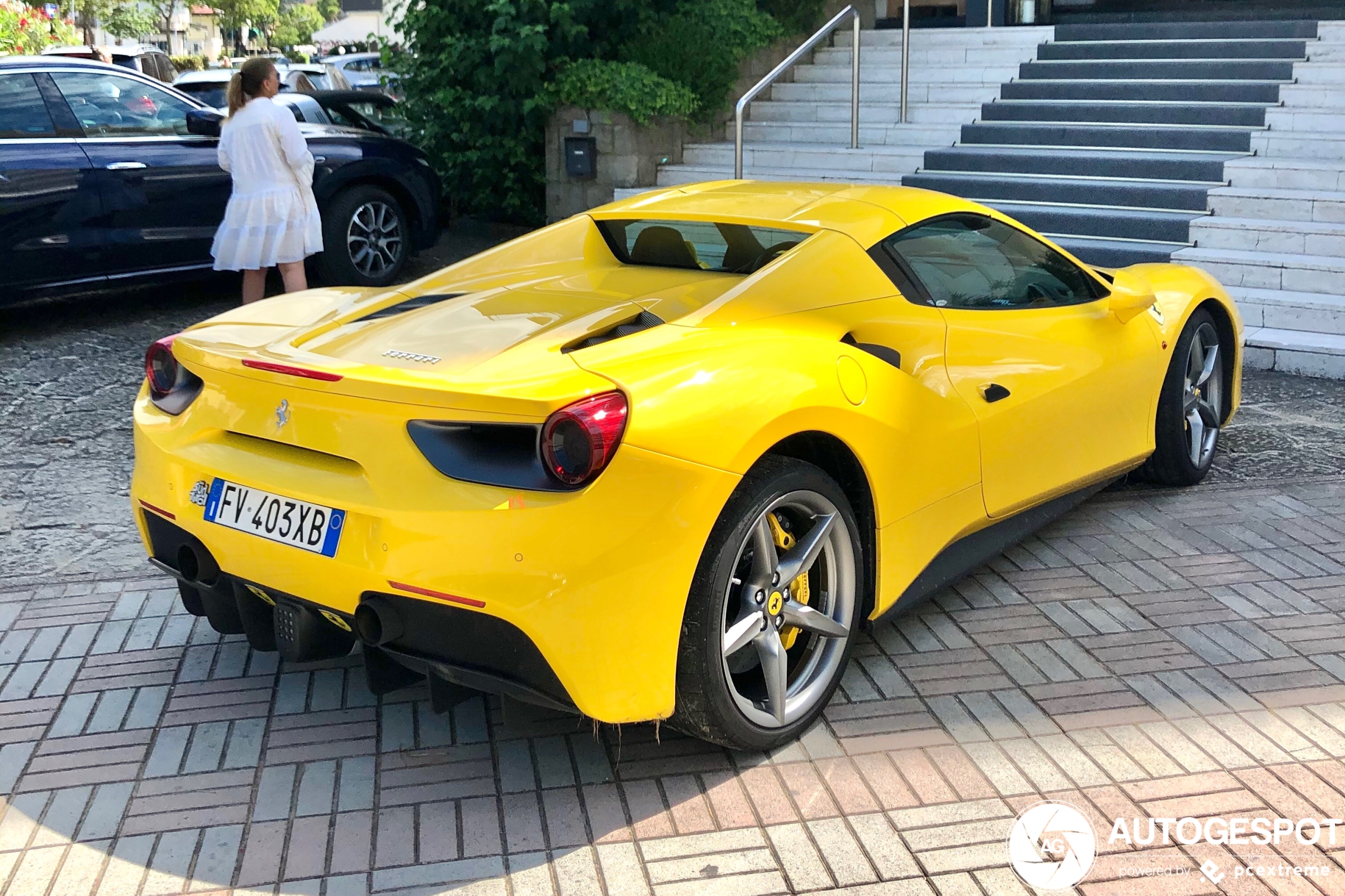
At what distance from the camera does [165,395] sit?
346 cm

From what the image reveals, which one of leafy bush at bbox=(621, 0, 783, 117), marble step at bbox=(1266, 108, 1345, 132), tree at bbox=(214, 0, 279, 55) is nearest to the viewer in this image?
marble step at bbox=(1266, 108, 1345, 132)

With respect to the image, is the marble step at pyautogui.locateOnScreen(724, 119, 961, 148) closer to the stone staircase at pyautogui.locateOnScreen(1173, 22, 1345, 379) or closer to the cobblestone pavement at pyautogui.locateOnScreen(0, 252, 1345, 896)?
the stone staircase at pyautogui.locateOnScreen(1173, 22, 1345, 379)

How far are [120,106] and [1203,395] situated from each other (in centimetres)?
686

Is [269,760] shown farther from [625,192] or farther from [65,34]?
[65,34]

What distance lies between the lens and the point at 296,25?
87562 mm

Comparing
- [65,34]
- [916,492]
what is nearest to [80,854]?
[916,492]

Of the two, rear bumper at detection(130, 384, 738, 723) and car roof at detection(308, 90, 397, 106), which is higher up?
Answer: car roof at detection(308, 90, 397, 106)

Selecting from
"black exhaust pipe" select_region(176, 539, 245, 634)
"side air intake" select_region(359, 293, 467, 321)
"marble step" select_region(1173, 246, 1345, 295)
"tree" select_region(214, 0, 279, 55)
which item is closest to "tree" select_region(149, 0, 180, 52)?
"tree" select_region(214, 0, 279, 55)

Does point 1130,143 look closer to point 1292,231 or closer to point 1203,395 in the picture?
point 1292,231

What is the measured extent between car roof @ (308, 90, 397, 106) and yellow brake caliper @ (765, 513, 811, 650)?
8209mm

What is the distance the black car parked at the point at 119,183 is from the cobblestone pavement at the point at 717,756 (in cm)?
391

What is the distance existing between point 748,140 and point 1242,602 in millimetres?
8727

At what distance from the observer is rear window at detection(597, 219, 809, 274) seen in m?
3.80

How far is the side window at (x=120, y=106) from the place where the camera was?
8.09m
